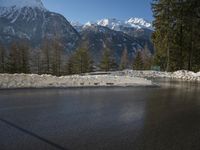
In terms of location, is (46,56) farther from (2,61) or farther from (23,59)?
(2,61)

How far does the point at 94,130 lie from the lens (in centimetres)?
743

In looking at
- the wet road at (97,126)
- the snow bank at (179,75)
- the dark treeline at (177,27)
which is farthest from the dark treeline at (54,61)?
the wet road at (97,126)

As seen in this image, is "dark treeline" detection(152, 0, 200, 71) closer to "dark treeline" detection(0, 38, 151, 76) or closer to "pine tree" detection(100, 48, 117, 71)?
"pine tree" detection(100, 48, 117, 71)

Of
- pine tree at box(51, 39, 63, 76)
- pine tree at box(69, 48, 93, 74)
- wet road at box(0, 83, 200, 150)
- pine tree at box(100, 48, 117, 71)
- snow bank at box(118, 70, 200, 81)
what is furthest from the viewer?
pine tree at box(51, 39, 63, 76)

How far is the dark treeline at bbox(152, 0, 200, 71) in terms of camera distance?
44.5 metres

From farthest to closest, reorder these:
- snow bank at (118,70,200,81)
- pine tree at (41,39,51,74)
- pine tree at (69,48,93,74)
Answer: pine tree at (41,39,51,74), pine tree at (69,48,93,74), snow bank at (118,70,200,81)

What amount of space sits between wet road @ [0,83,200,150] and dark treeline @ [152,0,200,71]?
35348mm

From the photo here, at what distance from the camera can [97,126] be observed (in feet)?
25.9

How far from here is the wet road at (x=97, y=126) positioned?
6195mm

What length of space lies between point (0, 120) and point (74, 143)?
9.86 feet

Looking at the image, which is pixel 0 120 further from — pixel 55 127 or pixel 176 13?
pixel 176 13

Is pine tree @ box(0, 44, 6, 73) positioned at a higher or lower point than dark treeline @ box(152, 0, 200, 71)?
lower

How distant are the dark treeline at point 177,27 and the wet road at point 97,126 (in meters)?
35.3

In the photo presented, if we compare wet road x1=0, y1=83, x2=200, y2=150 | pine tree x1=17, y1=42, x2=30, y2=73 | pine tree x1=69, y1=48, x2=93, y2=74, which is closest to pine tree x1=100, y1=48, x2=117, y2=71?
pine tree x1=69, y1=48, x2=93, y2=74
